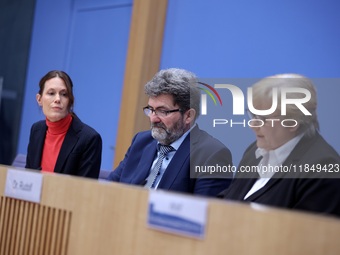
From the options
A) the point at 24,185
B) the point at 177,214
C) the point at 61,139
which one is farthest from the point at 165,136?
the point at 177,214

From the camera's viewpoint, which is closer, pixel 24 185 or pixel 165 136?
pixel 24 185

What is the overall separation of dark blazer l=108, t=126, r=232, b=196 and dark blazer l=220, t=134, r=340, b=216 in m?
0.20

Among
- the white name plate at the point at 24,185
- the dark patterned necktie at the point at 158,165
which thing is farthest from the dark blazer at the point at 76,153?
the white name plate at the point at 24,185

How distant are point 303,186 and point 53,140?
1387 millimetres

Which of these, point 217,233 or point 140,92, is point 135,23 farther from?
point 217,233

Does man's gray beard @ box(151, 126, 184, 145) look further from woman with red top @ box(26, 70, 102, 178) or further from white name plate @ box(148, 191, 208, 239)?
white name plate @ box(148, 191, 208, 239)

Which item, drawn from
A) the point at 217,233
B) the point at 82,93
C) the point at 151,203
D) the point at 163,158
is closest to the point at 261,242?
the point at 217,233

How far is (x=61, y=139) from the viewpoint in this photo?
2375mm

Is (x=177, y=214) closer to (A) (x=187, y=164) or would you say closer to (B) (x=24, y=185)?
(B) (x=24, y=185)

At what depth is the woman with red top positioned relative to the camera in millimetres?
2294

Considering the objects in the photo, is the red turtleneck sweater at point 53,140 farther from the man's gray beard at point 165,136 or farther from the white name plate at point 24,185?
the white name plate at point 24,185

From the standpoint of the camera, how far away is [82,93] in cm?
447

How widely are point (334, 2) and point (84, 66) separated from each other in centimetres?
236

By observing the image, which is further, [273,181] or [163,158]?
[163,158]
